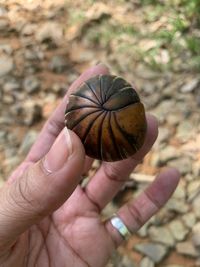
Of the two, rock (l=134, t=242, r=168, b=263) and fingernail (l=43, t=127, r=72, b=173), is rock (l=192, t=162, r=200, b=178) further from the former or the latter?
fingernail (l=43, t=127, r=72, b=173)

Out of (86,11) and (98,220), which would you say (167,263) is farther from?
(86,11)

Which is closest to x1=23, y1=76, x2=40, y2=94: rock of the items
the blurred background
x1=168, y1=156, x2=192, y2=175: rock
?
the blurred background

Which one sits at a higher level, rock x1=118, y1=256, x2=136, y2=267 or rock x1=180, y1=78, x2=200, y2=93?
rock x1=180, y1=78, x2=200, y2=93

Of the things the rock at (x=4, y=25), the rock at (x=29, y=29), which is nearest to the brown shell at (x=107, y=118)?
the rock at (x=29, y=29)

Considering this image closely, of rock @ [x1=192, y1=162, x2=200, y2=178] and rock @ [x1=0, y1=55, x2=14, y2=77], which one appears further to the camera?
rock @ [x1=0, y1=55, x2=14, y2=77]

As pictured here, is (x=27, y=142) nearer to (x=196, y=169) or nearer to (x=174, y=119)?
(x=174, y=119)

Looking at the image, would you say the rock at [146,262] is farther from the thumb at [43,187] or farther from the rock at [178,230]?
the thumb at [43,187]
